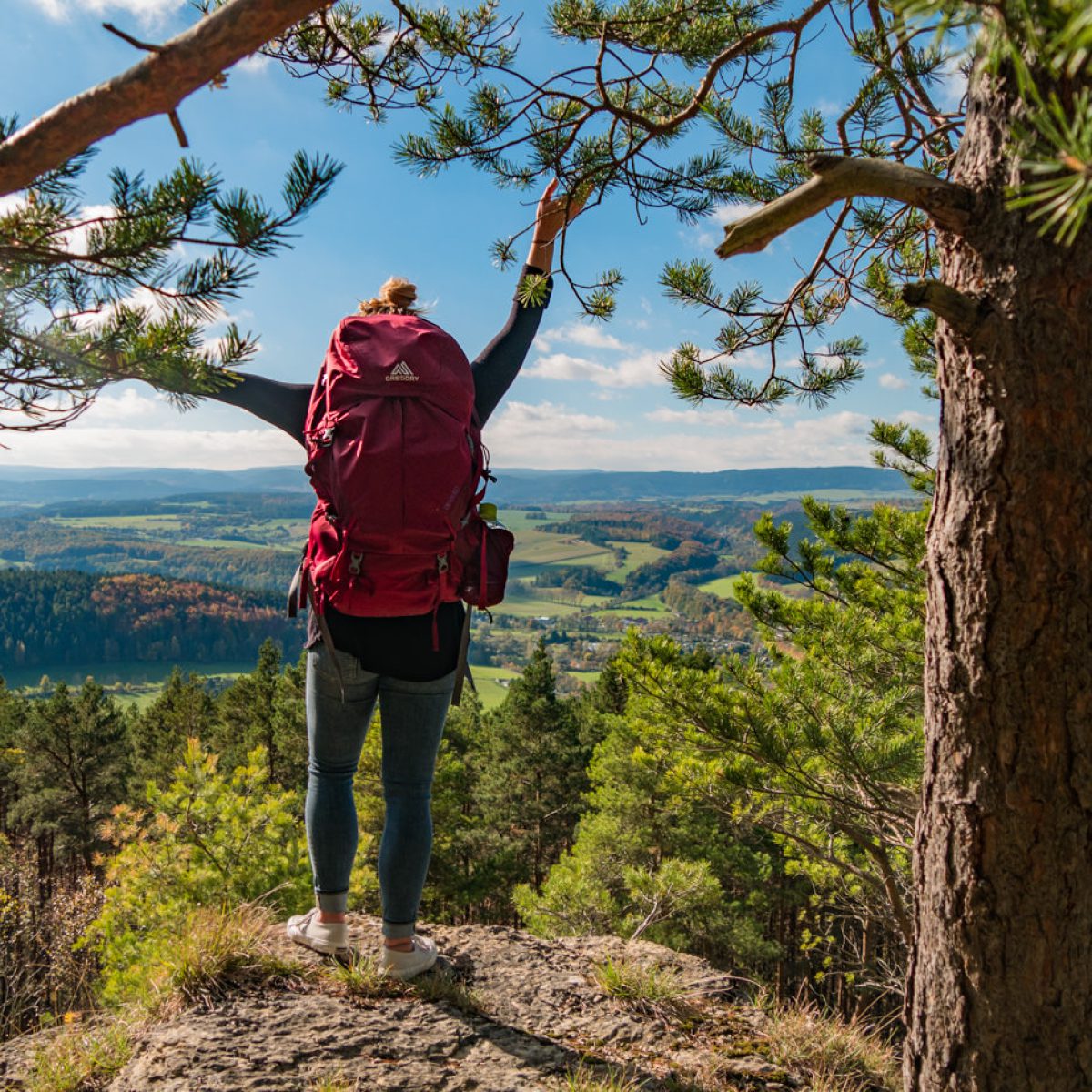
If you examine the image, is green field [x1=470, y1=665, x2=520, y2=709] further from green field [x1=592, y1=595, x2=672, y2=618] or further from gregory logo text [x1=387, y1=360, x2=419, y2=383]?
gregory logo text [x1=387, y1=360, x2=419, y2=383]

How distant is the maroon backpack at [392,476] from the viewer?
191 centimetres

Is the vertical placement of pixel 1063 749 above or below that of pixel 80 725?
above

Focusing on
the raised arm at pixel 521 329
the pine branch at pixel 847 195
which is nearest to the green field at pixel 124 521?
the raised arm at pixel 521 329

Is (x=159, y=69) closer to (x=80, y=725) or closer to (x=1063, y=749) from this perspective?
(x=1063, y=749)

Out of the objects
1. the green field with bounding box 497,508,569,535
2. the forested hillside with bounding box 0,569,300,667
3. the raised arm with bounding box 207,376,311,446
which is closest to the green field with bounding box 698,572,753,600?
the forested hillside with bounding box 0,569,300,667

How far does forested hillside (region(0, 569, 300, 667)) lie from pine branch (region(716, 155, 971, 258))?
9176 centimetres

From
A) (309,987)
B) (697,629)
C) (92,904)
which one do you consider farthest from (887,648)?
(697,629)

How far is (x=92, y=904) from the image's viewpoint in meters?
12.9

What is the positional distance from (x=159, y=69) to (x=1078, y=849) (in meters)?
1.97

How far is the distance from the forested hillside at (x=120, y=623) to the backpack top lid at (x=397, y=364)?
298 ft

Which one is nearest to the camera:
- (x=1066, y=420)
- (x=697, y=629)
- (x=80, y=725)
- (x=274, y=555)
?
(x=1066, y=420)

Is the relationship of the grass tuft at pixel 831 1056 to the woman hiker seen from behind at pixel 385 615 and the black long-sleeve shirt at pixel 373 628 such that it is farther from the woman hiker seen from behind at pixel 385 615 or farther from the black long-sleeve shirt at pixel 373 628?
the black long-sleeve shirt at pixel 373 628

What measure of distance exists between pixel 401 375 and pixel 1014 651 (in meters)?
1.52

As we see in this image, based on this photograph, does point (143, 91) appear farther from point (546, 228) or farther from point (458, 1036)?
point (458, 1036)
